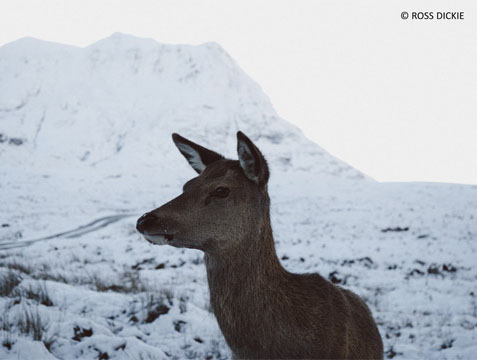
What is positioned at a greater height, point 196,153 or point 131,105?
point 131,105

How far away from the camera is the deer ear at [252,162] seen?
2.56 m

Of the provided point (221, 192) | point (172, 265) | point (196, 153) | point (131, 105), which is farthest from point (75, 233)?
point (131, 105)

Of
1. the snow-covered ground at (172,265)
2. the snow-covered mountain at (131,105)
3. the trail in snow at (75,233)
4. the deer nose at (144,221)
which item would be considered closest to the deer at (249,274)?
the deer nose at (144,221)

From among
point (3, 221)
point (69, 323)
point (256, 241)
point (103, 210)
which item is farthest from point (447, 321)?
point (103, 210)

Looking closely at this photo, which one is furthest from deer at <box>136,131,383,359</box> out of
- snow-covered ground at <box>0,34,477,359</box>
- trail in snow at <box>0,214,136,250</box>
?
trail in snow at <box>0,214,136,250</box>

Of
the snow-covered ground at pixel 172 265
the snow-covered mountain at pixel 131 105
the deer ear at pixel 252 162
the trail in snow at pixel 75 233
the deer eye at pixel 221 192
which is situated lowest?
the trail in snow at pixel 75 233

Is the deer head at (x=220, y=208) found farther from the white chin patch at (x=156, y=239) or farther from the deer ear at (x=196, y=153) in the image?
the deer ear at (x=196, y=153)

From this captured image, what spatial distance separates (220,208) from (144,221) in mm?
581

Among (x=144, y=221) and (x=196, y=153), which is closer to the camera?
(x=144, y=221)

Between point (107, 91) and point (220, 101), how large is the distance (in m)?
38.3

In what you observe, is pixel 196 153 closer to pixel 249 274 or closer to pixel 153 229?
pixel 153 229

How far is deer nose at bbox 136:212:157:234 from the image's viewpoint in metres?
2.51

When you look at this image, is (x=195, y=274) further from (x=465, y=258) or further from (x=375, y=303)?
(x=465, y=258)

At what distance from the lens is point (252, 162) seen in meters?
2.74
